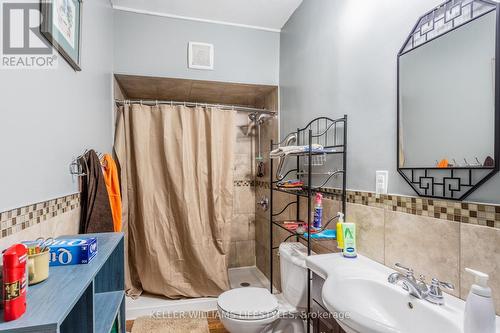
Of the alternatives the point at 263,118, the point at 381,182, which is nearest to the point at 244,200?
the point at 263,118

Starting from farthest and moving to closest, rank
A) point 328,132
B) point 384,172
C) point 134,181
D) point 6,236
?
1. point 134,181
2. point 328,132
3. point 384,172
4. point 6,236

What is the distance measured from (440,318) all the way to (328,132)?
115 centimetres

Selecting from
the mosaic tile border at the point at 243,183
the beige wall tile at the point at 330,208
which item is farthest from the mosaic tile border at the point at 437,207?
the mosaic tile border at the point at 243,183

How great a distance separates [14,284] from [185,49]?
217 centimetres

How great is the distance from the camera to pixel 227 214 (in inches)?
99.3

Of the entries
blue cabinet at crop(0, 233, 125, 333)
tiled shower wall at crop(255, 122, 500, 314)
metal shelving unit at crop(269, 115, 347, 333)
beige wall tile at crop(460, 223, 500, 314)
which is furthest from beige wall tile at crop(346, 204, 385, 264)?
blue cabinet at crop(0, 233, 125, 333)

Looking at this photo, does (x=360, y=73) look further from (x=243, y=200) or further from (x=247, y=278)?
(x=247, y=278)

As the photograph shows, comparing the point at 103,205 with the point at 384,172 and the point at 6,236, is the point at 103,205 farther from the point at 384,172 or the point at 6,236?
the point at 384,172

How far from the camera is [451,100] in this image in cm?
99

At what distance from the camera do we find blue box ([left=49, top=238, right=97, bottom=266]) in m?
0.85

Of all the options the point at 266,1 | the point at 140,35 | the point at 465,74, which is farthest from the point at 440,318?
the point at 140,35

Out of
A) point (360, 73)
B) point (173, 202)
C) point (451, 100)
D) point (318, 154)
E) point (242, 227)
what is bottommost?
point (242, 227)

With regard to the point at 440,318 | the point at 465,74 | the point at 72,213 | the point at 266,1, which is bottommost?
the point at 440,318

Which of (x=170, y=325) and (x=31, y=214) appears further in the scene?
(x=170, y=325)
